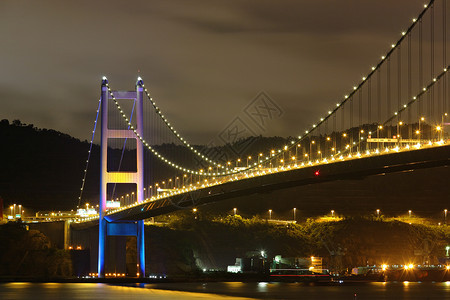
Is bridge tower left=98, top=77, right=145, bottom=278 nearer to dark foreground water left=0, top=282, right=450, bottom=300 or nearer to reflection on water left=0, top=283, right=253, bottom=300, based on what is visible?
reflection on water left=0, top=283, right=253, bottom=300

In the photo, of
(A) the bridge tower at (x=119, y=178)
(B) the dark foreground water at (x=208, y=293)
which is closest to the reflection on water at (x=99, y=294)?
(B) the dark foreground water at (x=208, y=293)

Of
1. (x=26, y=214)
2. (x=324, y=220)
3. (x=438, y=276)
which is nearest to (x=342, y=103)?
(x=438, y=276)

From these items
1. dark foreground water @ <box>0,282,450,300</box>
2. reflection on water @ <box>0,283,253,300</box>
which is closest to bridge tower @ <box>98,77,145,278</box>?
reflection on water @ <box>0,283,253,300</box>

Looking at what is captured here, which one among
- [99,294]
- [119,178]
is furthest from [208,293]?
[119,178]

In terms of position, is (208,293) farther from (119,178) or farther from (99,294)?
(119,178)

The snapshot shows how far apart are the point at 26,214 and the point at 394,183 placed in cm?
5208

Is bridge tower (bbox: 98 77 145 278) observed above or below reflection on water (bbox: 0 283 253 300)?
above

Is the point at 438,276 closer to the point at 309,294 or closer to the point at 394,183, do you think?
the point at 309,294

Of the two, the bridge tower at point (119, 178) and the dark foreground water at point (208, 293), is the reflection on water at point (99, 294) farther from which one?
the bridge tower at point (119, 178)

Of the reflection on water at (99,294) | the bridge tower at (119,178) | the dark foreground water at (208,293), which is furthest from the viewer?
the bridge tower at (119,178)

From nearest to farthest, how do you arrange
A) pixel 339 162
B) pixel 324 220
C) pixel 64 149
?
pixel 339 162 < pixel 324 220 < pixel 64 149

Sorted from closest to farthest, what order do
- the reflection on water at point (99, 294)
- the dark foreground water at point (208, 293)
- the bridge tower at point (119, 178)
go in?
the dark foreground water at point (208, 293), the reflection on water at point (99, 294), the bridge tower at point (119, 178)

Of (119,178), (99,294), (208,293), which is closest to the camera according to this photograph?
(208,293)

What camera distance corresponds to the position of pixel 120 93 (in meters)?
71.6
